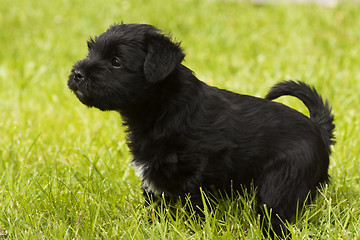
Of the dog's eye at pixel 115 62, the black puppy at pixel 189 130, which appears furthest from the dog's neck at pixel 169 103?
the dog's eye at pixel 115 62

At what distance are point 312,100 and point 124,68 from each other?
131cm

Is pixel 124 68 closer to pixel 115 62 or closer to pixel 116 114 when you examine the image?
pixel 115 62

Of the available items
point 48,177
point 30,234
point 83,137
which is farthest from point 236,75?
point 30,234

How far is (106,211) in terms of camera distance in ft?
9.97

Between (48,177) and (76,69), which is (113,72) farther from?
(48,177)

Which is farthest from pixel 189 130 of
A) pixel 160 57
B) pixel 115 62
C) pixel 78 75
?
pixel 78 75

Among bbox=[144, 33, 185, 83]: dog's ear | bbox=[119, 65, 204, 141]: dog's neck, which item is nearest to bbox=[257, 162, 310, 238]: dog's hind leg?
bbox=[119, 65, 204, 141]: dog's neck

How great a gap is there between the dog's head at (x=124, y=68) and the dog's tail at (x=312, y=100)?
740 mm

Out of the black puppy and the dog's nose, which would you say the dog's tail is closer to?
the black puppy

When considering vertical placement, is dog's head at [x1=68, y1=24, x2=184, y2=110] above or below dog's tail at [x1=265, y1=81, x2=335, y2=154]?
above

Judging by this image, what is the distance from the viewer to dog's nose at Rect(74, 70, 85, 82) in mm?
2889

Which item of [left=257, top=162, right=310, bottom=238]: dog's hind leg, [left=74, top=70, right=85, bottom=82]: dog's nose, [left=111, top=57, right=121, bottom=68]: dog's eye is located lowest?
[left=257, top=162, right=310, bottom=238]: dog's hind leg

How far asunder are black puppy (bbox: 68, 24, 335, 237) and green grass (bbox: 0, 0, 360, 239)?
186 mm

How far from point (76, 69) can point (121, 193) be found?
941mm
